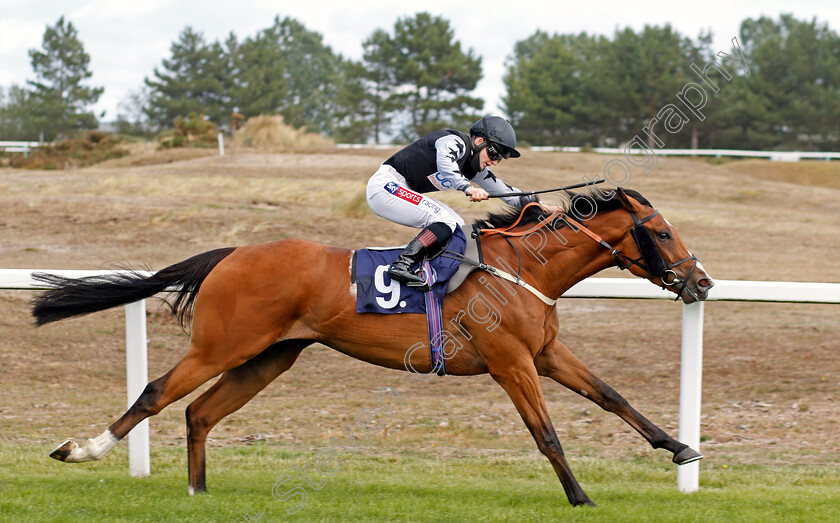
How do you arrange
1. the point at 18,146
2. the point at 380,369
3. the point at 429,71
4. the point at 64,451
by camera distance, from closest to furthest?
the point at 64,451 → the point at 380,369 → the point at 18,146 → the point at 429,71

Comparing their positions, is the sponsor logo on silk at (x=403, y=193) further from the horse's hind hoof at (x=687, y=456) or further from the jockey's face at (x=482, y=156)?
the horse's hind hoof at (x=687, y=456)

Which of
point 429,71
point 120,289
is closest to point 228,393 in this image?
point 120,289

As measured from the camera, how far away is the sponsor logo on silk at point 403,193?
5.00 metres

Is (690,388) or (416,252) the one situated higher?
(416,252)

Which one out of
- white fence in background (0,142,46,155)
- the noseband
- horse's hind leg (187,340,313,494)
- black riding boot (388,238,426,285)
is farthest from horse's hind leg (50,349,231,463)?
white fence in background (0,142,46,155)

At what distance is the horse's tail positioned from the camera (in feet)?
16.4

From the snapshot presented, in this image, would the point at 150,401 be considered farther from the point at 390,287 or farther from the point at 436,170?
the point at 436,170

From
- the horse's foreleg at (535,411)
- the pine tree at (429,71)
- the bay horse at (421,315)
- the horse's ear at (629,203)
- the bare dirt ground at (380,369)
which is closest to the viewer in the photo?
the horse's foreleg at (535,411)

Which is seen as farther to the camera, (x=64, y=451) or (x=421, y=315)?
(x=421, y=315)

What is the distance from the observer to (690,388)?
16.4ft

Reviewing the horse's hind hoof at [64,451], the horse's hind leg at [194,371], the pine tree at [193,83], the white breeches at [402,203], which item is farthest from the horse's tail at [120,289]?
the pine tree at [193,83]

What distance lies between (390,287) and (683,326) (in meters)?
1.76

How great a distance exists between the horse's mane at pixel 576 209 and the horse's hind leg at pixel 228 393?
1.31 metres

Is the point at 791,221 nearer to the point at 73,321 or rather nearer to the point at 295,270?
the point at 73,321
